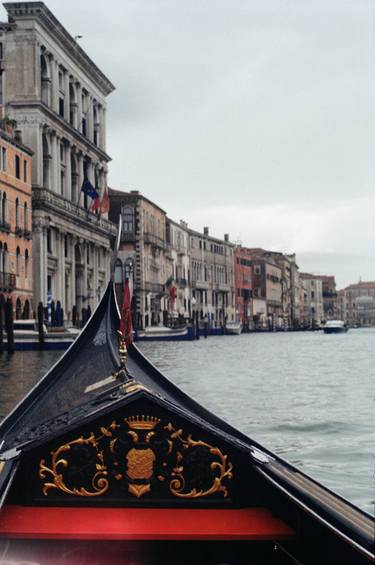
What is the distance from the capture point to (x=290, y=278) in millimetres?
68500

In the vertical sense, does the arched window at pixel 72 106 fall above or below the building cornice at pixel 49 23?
below


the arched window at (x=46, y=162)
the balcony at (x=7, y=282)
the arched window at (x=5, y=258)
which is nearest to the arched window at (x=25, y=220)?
the arched window at (x=5, y=258)

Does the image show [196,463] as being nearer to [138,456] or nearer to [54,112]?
[138,456]

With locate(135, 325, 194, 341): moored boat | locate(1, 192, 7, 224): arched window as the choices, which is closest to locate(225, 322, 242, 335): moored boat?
locate(135, 325, 194, 341): moored boat

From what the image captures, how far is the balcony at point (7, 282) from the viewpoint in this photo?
1873 centimetres

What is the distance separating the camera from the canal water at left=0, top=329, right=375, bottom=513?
392 cm

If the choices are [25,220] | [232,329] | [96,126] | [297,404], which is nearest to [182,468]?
[297,404]

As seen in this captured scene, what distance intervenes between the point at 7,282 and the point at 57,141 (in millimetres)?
7239

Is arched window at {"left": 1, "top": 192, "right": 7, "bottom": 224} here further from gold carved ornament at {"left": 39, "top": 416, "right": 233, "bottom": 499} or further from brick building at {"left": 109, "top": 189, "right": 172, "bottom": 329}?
gold carved ornament at {"left": 39, "top": 416, "right": 233, "bottom": 499}

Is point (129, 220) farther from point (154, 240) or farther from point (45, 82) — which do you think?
point (45, 82)

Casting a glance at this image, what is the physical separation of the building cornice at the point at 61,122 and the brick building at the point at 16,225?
2.14m

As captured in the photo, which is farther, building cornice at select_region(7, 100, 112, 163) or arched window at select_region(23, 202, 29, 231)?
building cornice at select_region(7, 100, 112, 163)

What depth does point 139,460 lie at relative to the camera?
6.35 ft

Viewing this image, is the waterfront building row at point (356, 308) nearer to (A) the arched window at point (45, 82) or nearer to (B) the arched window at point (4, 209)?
(A) the arched window at point (45, 82)
